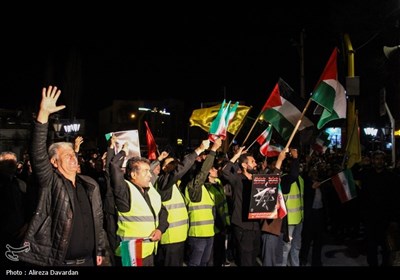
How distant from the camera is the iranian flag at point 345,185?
807cm

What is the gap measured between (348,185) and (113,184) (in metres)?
4.71

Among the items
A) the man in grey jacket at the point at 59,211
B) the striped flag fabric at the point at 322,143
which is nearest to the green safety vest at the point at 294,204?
the man in grey jacket at the point at 59,211

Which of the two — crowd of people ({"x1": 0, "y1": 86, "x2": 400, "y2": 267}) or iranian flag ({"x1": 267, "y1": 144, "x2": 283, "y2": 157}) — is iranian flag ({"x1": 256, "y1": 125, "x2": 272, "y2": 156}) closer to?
iranian flag ({"x1": 267, "y1": 144, "x2": 283, "y2": 157})

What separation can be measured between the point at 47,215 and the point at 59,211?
119 millimetres

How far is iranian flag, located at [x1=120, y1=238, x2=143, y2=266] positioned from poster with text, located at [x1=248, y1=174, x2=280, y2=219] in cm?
256

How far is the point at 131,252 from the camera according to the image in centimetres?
465

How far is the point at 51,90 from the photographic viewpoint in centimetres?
421

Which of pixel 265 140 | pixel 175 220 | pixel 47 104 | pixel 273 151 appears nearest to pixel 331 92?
pixel 265 140

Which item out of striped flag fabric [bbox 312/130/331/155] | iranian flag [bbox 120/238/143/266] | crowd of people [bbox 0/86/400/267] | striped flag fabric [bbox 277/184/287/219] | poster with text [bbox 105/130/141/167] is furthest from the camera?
striped flag fabric [bbox 312/130/331/155]

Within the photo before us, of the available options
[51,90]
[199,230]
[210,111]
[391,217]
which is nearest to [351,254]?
[391,217]

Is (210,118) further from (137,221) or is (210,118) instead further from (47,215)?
(47,215)

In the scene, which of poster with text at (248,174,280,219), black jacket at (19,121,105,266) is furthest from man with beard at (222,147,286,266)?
black jacket at (19,121,105,266)

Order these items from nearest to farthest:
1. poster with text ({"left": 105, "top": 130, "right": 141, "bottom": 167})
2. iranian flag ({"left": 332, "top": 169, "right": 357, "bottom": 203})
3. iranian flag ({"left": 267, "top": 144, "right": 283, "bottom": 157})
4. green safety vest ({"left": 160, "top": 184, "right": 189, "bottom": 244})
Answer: green safety vest ({"left": 160, "top": 184, "right": 189, "bottom": 244}) < poster with text ({"left": 105, "top": 130, "right": 141, "bottom": 167}) < iranian flag ({"left": 332, "top": 169, "right": 357, "bottom": 203}) < iranian flag ({"left": 267, "top": 144, "right": 283, "bottom": 157})

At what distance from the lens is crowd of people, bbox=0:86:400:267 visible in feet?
13.7
